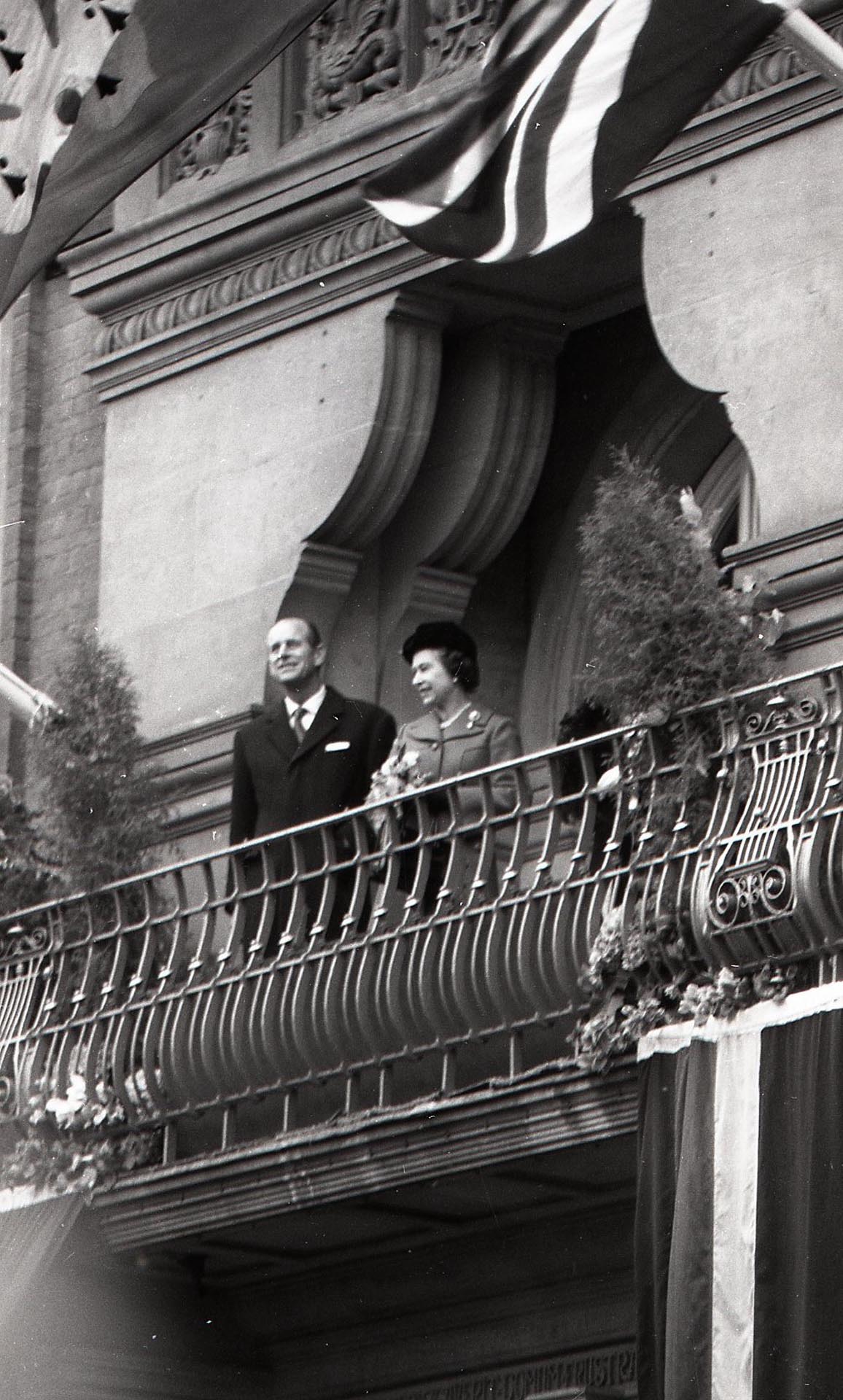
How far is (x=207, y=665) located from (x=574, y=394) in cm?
209

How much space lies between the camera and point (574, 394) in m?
16.2

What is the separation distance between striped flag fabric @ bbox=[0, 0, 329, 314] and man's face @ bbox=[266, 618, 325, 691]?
173cm

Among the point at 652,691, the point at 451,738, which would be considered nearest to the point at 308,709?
the point at 451,738

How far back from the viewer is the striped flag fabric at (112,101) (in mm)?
14211

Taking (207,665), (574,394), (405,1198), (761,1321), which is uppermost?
(574,394)

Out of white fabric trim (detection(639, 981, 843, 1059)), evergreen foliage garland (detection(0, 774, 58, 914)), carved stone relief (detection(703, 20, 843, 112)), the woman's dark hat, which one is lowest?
white fabric trim (detection(639, 981, 843, 1059))

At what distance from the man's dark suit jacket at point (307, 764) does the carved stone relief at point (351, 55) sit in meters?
3.00

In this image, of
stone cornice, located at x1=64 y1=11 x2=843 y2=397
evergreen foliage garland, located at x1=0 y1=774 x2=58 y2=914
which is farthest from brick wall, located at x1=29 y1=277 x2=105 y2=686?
evergreen foliage garland, located at x1=0 y1=774 x2=58 y2=914

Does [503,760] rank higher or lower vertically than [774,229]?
lower

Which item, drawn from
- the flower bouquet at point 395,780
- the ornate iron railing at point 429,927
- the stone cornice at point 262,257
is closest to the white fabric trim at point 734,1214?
the ornate iron railing at point 429,927

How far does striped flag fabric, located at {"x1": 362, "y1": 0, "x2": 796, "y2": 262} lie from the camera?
1228cm

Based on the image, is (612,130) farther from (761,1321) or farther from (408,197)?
(761,1321)

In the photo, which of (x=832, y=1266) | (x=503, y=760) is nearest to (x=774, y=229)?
(x=503, y=760)

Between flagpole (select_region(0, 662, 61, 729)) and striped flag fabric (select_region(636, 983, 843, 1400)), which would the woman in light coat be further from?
flagpole (select_region(0, 662, 61, 729))
